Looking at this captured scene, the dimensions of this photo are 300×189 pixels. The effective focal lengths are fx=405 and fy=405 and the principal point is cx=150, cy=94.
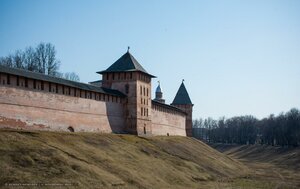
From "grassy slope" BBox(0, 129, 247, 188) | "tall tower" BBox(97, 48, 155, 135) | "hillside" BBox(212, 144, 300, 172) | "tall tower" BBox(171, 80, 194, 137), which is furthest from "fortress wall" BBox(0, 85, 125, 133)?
"hillside" BBox(212, 144, 300, 172)

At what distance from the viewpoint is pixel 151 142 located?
104ft

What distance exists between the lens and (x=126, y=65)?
112 ft

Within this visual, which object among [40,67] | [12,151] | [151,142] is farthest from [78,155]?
[40,67]

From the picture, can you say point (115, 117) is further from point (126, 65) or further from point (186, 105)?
point (186, 105)

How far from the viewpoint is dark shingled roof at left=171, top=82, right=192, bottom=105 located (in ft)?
178

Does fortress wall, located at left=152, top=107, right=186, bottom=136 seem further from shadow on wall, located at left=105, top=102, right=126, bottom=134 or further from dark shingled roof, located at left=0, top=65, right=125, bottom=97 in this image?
dark shingled roof, located at left=0, top=65, right=125, bottom=97

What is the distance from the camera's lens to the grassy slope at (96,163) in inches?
666

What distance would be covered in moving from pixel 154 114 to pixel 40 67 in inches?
637

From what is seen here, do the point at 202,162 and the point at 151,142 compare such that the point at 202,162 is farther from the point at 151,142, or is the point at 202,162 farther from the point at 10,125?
the point at 10,125

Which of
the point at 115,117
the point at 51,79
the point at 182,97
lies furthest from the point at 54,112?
the point at 182,97

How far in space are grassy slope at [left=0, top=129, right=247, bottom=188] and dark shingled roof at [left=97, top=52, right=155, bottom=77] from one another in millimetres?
6274

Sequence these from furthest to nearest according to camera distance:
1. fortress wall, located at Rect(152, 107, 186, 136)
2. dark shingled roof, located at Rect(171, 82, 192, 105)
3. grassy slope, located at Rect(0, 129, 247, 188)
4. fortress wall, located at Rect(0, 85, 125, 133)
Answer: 1. dark shingled roof, located at Rect(171, 82, 192, 105)
2. fortress wall, located at Rect(152, 107, 186, 136)
3. fortress wall, located at Rect(0, 85, 125, 133)
4. grassy slope, located at Rect(0, 129, 247, 188)

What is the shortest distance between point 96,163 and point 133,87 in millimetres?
13451

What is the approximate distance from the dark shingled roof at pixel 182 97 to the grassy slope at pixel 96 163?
2365 cm
